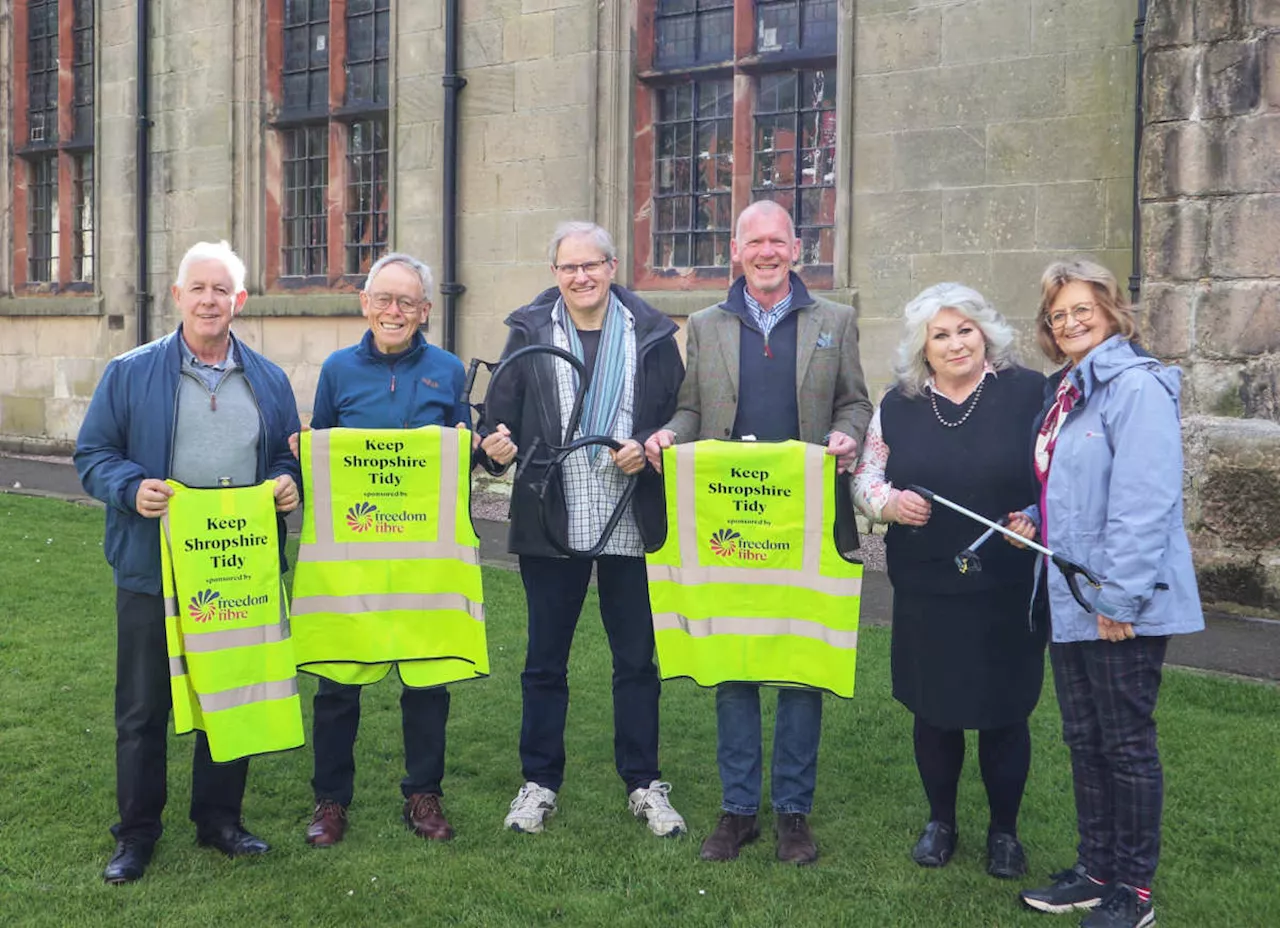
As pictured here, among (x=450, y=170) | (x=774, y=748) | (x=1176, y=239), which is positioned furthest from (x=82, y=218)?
(x=774, y=748)

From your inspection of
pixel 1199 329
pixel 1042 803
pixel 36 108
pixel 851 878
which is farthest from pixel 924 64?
pixel 36 108

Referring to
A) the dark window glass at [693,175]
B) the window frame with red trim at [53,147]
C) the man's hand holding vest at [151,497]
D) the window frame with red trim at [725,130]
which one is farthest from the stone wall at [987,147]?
the window frame with red trim at [53,147]

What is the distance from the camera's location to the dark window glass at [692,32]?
12.0 m

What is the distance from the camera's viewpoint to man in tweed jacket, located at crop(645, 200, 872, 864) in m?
4.52

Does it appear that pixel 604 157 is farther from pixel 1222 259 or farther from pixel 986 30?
pixel 1222 259

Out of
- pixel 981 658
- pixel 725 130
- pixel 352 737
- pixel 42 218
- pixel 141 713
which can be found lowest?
pixel 352 737

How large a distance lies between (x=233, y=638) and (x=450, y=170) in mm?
9364

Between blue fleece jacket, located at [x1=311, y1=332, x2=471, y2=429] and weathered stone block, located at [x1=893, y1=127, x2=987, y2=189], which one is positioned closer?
blue fleece jacket, located at [x1=311, y1=332, x2=471, y2=429]

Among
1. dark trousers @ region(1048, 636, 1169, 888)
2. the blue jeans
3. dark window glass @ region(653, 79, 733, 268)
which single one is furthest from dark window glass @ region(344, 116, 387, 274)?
dark trousers @ region(1048, 636, 1169, 888)

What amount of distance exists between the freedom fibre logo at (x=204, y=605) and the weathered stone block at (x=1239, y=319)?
21.0ft

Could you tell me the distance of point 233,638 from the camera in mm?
4332

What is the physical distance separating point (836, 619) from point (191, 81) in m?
13.5

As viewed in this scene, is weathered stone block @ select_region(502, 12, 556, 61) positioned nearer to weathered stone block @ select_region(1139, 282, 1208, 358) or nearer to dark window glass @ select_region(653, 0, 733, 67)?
dark window glass @ select_region(653, 0, 733, 67)

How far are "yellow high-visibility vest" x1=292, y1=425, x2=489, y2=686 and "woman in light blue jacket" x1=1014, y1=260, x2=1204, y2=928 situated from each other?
1.85m
